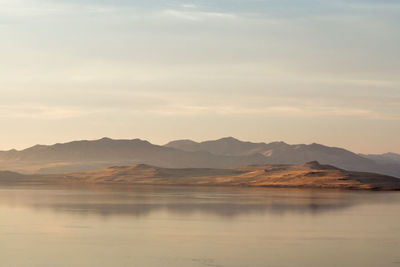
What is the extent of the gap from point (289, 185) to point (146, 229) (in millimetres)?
112472

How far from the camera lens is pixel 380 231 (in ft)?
177

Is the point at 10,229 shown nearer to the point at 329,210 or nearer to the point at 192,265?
the point at 192,265

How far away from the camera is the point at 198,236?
48.9 meters

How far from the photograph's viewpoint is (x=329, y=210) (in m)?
74.7

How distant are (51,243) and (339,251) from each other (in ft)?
59.3

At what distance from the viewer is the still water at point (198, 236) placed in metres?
38.3

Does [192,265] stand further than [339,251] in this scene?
No

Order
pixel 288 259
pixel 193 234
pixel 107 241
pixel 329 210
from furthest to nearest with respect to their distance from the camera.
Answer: pixel 329 210 < pixel 193 234 < pixel 107 241 < pixel 288 259

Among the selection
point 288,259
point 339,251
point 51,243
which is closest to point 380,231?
point 339,251

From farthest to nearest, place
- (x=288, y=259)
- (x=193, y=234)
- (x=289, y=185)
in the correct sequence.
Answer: (x=289, y=185), (x=193, y=234), (x=288, y=259)

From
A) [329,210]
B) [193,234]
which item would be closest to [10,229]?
[193,234]

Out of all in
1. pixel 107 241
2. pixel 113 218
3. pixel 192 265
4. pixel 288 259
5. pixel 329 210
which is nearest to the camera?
pixel 192 265

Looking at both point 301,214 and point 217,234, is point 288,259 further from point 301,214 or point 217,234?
point 301,214

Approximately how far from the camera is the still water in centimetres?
3831
